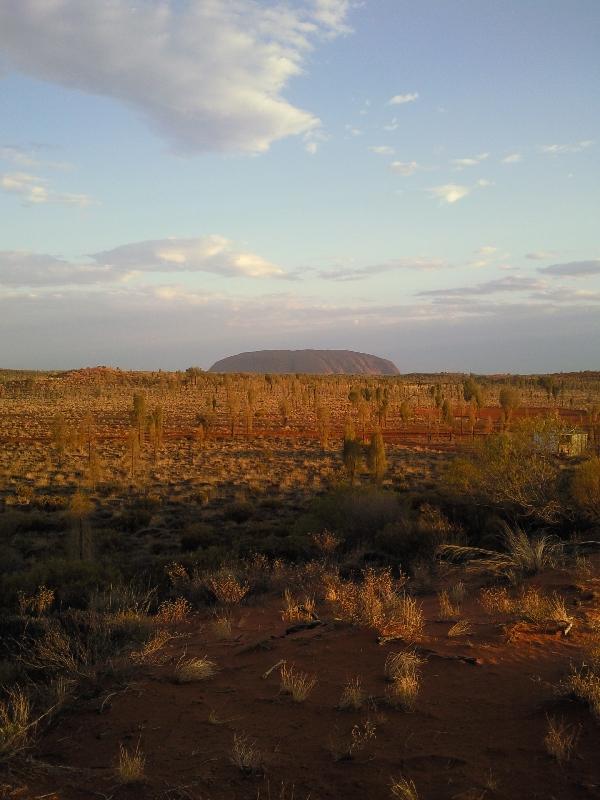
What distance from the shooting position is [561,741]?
4441mm

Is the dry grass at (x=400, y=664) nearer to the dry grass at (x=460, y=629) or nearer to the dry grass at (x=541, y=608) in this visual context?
the dry grass at (x=460, y=629)

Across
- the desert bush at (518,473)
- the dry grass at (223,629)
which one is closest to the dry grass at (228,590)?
the dry grass at (223,629)

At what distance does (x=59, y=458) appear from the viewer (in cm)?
3228

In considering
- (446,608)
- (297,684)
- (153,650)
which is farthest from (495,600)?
(153,650)

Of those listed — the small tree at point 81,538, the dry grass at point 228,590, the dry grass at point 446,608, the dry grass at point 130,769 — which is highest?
the dry grass at point 130,769

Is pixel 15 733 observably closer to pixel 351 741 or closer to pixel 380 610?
pixel 351 741

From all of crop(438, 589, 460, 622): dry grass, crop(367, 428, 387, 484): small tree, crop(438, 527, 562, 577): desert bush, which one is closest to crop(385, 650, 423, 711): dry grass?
crop(438, 589, 460, 622): dry grass

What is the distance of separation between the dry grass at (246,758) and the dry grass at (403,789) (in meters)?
0.96

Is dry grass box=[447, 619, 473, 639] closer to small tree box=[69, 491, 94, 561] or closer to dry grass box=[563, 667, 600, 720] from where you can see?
dry grass box=[563, 667, 600, 720]

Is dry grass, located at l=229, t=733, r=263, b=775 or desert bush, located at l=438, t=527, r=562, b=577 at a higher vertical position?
dry grass, located at l=229, t=733, r=263, b=775

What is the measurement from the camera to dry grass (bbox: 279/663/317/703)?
5637 millimetres

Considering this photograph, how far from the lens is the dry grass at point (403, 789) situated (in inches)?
151

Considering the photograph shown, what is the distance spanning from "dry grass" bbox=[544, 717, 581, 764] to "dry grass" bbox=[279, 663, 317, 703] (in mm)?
2072

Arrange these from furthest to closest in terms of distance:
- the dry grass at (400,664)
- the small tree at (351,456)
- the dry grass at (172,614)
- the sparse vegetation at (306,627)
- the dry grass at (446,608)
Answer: the small tree at (351,456), the dry grass at (172,614), the dry grass at (446,608), the dry grass at (400,664), the sparse vegetation at (306,627)
